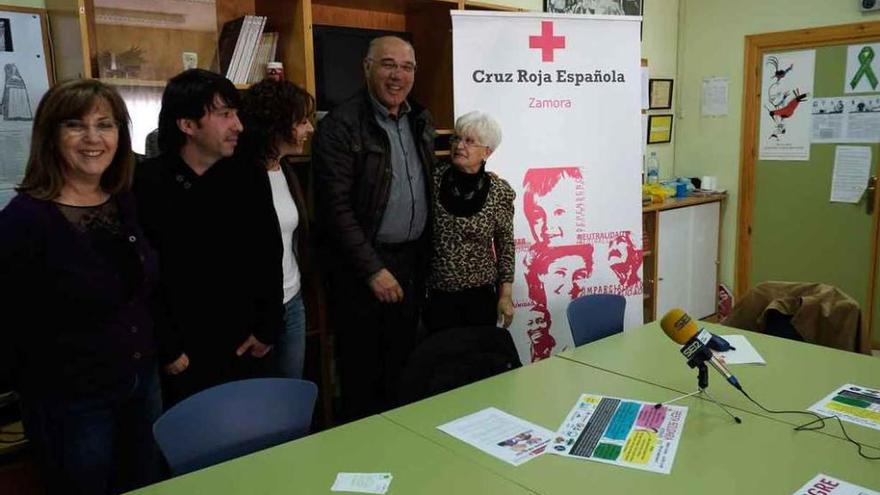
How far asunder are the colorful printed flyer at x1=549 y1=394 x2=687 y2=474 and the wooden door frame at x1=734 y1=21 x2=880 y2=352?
132 inches

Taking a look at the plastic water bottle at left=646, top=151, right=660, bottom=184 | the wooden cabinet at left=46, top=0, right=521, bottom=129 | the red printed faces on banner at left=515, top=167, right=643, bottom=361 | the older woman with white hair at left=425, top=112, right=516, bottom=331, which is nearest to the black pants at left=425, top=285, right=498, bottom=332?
the older woman with white hair at left=425, top=112, right=516, bottom=331

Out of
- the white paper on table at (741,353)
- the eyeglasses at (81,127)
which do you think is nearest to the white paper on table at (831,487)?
the white paper on table at (741,353)

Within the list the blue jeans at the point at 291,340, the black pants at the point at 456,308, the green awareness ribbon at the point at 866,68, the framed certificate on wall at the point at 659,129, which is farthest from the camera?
the framed certificate on wall at the point at 659,129

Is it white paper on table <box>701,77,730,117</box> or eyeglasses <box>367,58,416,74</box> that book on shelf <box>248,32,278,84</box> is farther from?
white paper on table <box>701,77,730,117</box>

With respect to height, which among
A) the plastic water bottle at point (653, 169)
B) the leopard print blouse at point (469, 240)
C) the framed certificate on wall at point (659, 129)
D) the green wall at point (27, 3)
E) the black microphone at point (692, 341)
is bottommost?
the black microphone at point (692, 341)

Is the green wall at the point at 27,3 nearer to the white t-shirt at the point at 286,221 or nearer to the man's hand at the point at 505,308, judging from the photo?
the white t-shirt at the point at 286,221

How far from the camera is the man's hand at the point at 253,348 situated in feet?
7.23

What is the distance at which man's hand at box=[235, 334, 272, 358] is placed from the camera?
220cm

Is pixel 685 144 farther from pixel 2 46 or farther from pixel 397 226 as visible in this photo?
pixel 2 46

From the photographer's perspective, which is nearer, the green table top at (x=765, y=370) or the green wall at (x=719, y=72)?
the green table top at (x=765, y=370)

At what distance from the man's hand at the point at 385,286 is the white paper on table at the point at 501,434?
87cm

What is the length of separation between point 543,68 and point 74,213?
222 centimetres

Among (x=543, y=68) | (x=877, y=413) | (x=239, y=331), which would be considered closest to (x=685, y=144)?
(x=543, y=68)

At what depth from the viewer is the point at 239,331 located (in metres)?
2.17
